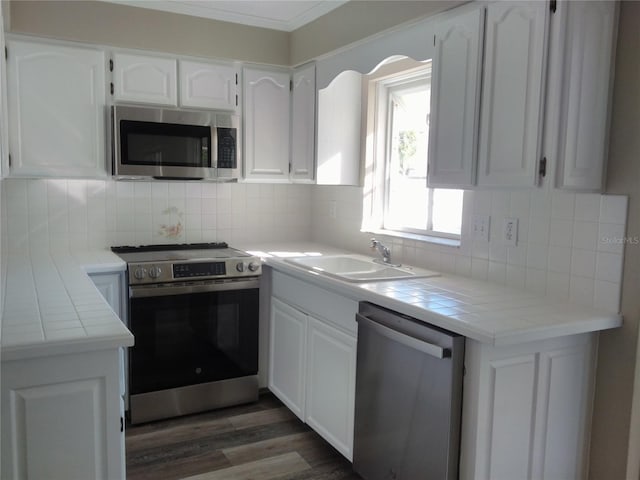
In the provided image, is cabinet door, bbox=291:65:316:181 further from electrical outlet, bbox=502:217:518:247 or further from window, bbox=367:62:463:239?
electrical outlet, bbox=502:217:518:247

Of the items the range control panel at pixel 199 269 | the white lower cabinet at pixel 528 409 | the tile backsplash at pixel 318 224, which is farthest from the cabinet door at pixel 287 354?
the white lower cabinet at pixel 528 409

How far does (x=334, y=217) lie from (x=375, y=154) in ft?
1.92

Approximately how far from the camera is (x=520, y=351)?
6.26ft

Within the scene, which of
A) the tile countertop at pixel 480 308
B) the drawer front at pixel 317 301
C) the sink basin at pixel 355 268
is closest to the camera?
the tile countertop at pixel 480 308

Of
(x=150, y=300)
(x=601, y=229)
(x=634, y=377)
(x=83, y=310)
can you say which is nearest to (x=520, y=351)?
(x=634, y=377)

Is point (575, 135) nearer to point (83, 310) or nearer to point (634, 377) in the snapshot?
point (634, 377)

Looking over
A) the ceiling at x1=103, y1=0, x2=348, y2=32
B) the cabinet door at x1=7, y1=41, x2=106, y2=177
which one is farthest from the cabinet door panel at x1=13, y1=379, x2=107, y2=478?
the ceiling at x1=103, y1=0, x2=348, y2=32

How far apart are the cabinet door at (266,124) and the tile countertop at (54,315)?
4.29 feet

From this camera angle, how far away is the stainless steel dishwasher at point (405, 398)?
6.27ft

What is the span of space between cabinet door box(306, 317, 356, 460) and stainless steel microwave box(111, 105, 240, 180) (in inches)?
47.9

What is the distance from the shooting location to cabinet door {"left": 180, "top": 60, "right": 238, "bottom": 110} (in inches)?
130

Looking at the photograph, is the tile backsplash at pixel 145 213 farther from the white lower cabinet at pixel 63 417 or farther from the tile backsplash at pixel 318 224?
the white lower cabinet at pixel 63 417

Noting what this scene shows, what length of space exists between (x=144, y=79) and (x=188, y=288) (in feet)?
4.12

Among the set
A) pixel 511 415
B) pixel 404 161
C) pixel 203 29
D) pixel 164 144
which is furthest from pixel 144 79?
pixel 511 415
